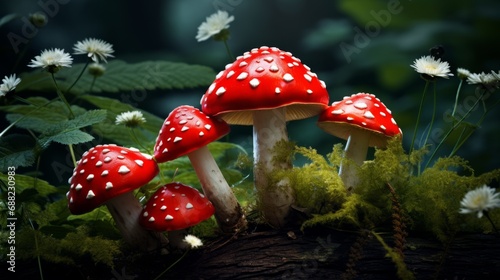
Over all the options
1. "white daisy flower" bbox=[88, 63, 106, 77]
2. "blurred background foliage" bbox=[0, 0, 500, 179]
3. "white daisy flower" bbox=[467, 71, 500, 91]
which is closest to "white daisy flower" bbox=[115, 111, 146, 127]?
"white daisy flower" bbox=[88, 63, 106, 77]

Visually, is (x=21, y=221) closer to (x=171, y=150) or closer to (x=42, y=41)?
(x=171, y=150)

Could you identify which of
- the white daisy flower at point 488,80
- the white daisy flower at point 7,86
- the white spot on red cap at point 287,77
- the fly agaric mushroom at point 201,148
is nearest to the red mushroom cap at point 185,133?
the fly agaric mushroom at point 201,148

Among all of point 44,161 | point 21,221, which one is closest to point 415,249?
point 21,221

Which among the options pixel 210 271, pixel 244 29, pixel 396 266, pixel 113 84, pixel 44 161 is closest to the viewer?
pixel 396 266

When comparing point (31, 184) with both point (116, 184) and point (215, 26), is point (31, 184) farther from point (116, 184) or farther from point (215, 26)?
point (215, 26)

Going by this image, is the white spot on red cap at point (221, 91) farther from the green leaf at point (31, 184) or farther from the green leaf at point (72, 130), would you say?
the green leaf at point (31, 184)

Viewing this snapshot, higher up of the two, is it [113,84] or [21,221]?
[113,84]
